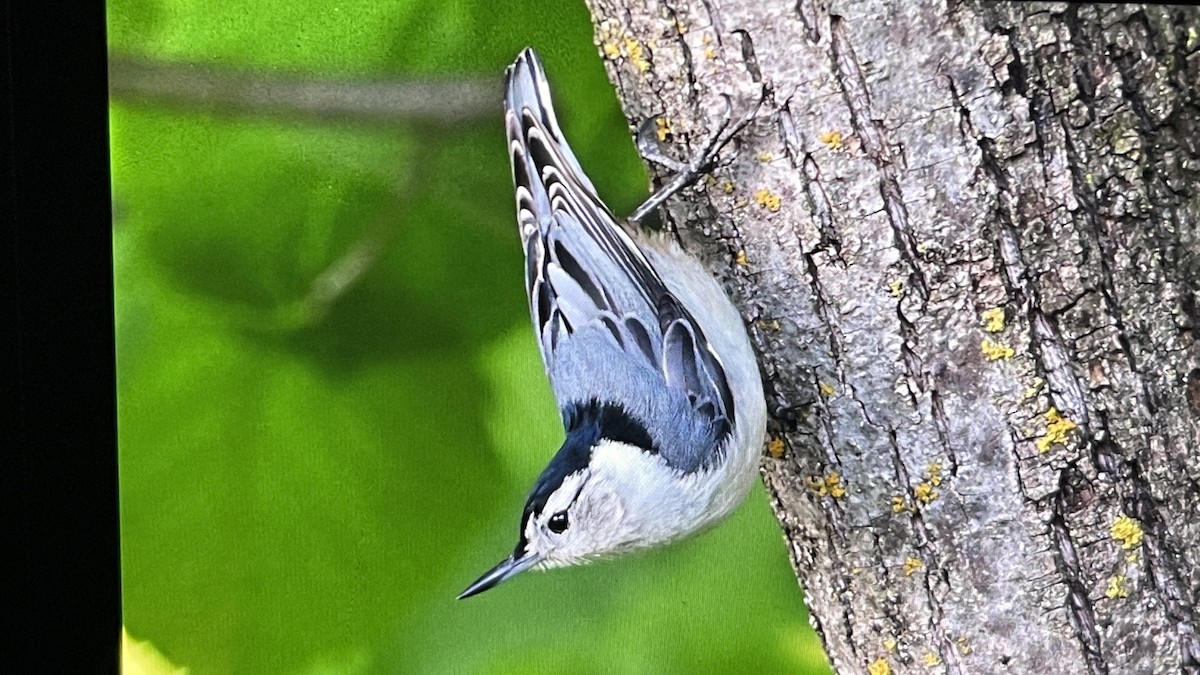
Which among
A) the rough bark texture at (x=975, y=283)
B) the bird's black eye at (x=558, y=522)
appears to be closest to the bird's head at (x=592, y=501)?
the bird's black eye at (x=558, y=522)

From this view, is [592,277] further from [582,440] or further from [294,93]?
[294,93]

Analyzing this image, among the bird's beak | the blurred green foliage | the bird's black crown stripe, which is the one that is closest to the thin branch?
the blurred green foliage

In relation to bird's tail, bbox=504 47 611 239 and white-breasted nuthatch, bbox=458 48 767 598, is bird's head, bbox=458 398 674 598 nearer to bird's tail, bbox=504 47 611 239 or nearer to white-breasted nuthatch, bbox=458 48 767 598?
white-breasted nuthatch, bbox=458 48 767 598

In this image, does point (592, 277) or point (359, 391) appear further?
point (359, 391)

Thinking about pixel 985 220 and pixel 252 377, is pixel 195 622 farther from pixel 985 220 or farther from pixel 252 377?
pixel 985 220

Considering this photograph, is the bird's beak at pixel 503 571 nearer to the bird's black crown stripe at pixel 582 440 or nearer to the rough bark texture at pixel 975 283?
the bird's black crown stripe at pixel 582 440

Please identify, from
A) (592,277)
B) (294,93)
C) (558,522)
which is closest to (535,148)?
(592,277)
